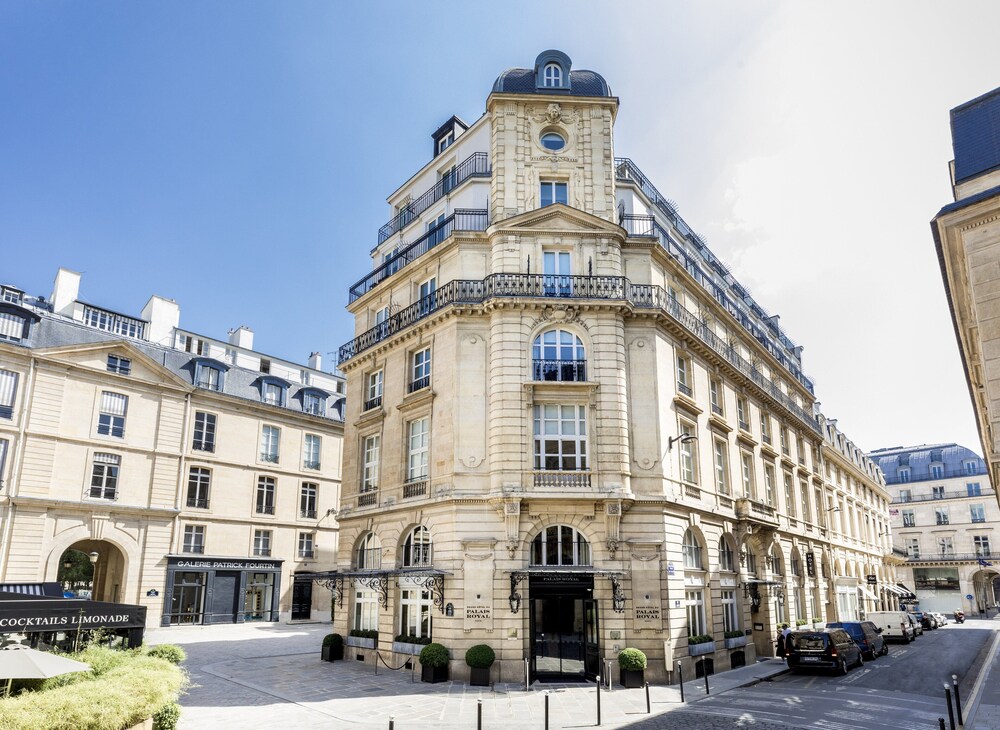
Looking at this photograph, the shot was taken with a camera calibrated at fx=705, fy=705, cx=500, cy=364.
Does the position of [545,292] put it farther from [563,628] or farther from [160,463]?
[160,463]

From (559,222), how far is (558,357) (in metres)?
5.31

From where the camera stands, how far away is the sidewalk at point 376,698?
56.6ft

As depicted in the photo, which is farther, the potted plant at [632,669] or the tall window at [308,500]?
the tall window at [308,500]

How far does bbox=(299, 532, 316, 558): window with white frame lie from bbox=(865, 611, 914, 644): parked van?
3597 centimetres

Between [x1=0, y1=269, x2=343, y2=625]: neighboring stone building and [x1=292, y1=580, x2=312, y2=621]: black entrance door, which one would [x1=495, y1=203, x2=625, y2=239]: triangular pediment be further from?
[x1=292, y1=580, x2=312, y2=621]: black entrance door

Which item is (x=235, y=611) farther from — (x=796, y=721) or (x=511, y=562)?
(x=796, y=721)

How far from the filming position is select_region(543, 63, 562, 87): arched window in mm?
29484

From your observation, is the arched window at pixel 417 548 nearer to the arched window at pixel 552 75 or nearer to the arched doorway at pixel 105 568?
the arched window at pixel 552 75

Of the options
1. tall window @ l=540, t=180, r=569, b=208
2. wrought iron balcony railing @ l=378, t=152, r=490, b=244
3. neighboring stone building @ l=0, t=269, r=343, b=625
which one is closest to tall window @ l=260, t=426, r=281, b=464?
neighboring stone building @ l=0, t=269, r=343, b=625

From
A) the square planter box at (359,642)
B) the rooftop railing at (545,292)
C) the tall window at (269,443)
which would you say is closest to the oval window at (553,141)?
the rooftop railing at (545,292)

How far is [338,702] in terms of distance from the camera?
1953 cm

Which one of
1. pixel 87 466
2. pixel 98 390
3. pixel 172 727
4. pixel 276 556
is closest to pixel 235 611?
pixel 276 556

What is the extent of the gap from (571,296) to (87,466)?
29.8m

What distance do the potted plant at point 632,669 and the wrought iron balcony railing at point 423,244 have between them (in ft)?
53.5
